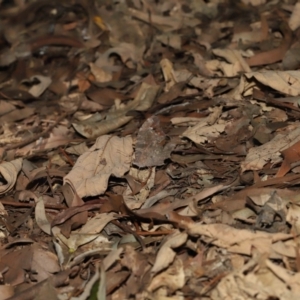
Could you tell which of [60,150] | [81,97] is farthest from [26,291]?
[81,97]

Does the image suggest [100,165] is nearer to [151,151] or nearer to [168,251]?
[151,151]

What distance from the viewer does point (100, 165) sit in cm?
197

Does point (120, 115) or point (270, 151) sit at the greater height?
point (270, 151)

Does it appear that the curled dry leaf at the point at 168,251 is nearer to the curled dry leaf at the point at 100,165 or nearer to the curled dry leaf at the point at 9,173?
the curled dry leaf at the point at 100,165

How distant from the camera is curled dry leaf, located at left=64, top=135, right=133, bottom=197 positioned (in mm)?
1873

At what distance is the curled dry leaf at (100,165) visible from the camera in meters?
1.87

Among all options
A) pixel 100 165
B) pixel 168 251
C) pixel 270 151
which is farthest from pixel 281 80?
pixel 168 251

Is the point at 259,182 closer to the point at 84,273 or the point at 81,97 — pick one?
the point at 84,273

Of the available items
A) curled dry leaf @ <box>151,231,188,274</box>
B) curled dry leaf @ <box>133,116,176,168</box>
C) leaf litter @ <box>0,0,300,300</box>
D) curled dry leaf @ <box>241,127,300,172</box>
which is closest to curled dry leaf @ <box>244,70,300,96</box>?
leaf litter @ <box>0,0,300,300</box>

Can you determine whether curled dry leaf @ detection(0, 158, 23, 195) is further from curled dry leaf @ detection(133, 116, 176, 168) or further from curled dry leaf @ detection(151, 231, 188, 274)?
curled dry leaf @ detection(151, 231, 188, 274)

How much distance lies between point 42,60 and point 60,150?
0.89 metres

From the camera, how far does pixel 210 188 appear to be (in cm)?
176

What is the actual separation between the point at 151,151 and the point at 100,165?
17 cm

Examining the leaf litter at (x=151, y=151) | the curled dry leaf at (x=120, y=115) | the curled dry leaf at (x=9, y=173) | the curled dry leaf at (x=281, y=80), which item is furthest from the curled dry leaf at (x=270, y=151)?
the curled dry leaf at (x=9, y=173)
